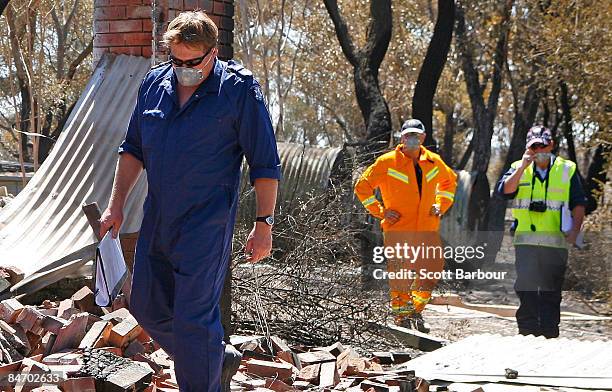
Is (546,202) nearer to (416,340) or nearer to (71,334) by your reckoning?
(416,340)

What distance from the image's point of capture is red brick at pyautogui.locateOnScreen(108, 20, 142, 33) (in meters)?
8.02

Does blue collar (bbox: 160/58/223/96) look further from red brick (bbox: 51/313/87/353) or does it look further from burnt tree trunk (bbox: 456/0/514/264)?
burnt tree trunk (bbox: 456/0/514/264)

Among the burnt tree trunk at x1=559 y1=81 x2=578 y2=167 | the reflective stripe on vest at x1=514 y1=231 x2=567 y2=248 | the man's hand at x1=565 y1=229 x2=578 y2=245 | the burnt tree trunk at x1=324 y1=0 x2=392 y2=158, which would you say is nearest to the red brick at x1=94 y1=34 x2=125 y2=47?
the reflective stripe on vest at x1=514 y1=231 x2=567 y2=248

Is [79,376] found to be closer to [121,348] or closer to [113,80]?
[121,348]

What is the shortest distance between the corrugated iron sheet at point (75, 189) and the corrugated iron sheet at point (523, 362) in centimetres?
237

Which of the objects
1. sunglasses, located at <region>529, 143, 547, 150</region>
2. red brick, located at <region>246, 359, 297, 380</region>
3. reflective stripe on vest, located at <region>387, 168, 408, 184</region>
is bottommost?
red brick, located at <region>246, 359, 297, 380</region>

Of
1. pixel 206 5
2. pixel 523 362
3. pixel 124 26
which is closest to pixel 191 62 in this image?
pixel 206 5

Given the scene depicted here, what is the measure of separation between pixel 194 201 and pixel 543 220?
5018 mm

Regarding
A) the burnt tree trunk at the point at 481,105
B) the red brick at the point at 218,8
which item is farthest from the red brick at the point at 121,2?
the burnt tree trunk at the point at 481,105

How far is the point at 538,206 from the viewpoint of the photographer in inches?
346

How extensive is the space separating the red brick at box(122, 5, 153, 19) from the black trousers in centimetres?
366

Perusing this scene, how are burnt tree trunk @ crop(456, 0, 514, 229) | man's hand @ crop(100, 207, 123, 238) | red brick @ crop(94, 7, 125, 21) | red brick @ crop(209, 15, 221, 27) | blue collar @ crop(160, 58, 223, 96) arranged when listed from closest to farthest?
blue collar @ crop(160, 58, 223, 96), man's hand @ crop(100, 207, 123, 238), red brick @ crop(209, 15, 221, 27), red brick @ crop(94, 7, 125, 21), burnt tree trunk @ crop(456, 0, 514, 229)

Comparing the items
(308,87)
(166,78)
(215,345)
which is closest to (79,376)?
(215,345)

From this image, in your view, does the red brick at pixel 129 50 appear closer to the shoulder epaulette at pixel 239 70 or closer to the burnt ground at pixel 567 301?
the shoulder epaulette at pixel 239 70
